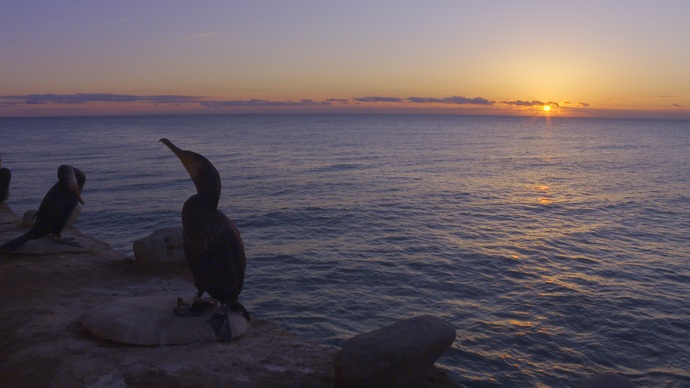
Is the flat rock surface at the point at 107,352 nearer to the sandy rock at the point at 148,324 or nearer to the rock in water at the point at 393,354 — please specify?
the sandy rock at the point at 148,324

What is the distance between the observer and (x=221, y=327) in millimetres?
9195

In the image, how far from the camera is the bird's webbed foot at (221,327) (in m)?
9.11

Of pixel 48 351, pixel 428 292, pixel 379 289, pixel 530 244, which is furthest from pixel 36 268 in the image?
pixel 530 244

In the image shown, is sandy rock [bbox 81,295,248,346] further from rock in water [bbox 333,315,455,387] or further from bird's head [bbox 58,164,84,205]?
bird's head [bbox 58,164,84,205]

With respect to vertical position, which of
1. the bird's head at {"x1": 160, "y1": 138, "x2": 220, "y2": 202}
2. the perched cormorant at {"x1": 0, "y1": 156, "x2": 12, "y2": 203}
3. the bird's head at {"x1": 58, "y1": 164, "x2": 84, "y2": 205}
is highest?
the bird's head at {"x1": 160, "y1": 138, "x2": 220, "y2": 202}

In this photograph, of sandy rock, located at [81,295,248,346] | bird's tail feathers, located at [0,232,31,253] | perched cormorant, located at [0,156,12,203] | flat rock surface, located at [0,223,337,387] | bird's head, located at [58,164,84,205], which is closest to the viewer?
flat rock surface, located at [0,223,337,387]

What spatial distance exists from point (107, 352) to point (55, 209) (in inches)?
290

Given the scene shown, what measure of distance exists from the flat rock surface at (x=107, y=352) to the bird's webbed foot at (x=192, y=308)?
0.68 metres


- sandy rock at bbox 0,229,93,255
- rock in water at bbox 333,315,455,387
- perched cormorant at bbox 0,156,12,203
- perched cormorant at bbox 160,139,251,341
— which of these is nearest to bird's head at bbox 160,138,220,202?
perched cormorant at bbox 160,139,251,341

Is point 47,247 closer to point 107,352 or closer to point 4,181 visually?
point 107,352

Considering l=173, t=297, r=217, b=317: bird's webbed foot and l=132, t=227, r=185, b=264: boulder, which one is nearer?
l=173, t=297, r=217, b=317: bird's webbed foot

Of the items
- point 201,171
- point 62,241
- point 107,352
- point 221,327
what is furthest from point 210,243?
point 62,241

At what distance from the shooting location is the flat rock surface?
761 cm

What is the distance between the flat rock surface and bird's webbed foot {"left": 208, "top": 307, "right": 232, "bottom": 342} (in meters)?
0.14
